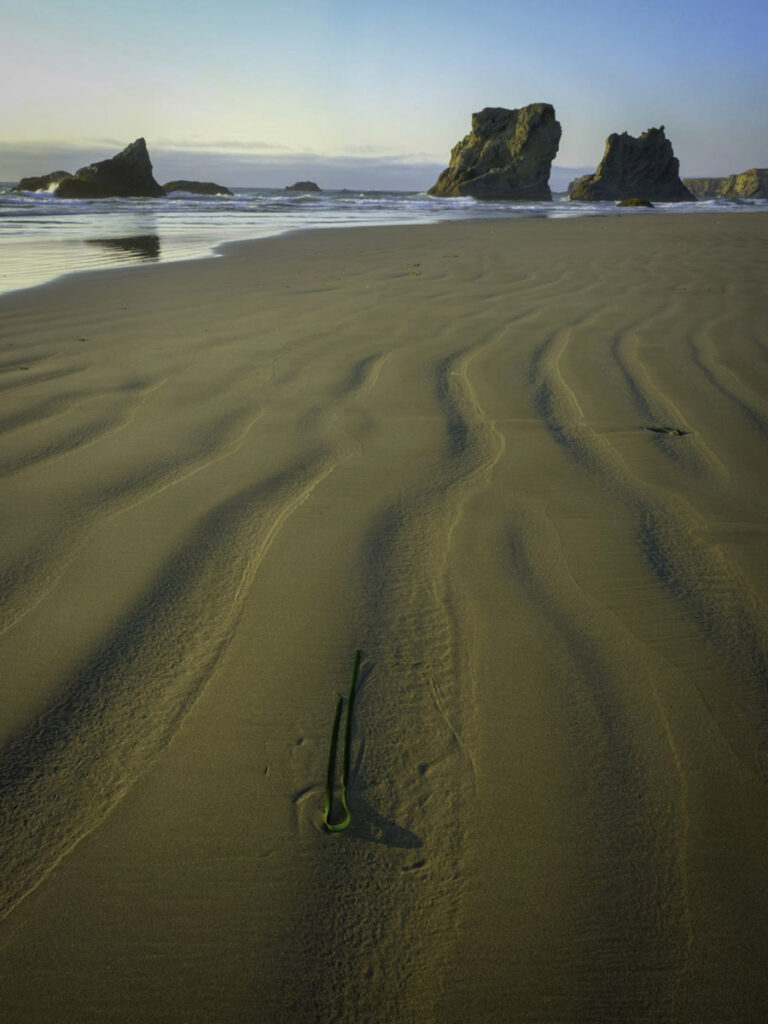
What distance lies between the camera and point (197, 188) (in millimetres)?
45469

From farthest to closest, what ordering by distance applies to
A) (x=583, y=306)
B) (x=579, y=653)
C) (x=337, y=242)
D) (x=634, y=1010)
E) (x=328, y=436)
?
(x=337, y=242), (x=583, y=306), (x=328, y=436), (x=579, y=653), (x=634, y=1010)

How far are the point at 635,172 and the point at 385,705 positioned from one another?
52.0m

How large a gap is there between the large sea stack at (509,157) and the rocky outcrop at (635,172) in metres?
2.85

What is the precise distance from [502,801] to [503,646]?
0.32m

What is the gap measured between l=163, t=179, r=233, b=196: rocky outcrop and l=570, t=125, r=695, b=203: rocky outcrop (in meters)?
22.2

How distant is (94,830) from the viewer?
0.85m

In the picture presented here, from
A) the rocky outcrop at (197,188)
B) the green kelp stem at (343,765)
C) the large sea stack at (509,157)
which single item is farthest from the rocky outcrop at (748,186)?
the green kelp stem at (343,765)

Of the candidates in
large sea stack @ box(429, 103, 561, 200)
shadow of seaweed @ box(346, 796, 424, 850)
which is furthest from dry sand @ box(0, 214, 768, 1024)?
large sea stack @ box(429, 103, 561, 200)

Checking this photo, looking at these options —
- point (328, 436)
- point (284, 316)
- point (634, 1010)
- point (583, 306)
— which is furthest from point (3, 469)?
point (583, 306)

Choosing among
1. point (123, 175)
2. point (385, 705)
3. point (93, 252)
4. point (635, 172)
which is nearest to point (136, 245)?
point (93, 252)

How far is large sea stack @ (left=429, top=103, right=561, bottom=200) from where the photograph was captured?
42250 mm

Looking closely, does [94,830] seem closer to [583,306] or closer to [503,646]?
[503,646]

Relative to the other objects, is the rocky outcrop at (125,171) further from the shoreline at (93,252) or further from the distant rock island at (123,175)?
the shoreline at (93,252)

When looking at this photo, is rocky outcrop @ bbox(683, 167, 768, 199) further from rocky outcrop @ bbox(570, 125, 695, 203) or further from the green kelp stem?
the green kelp stem
